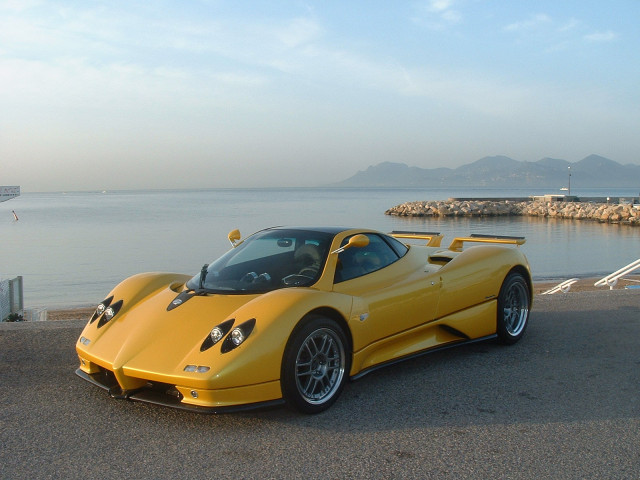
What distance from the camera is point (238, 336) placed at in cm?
405

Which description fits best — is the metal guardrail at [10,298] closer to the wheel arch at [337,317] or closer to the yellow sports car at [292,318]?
the yellow sports car at [292,318]

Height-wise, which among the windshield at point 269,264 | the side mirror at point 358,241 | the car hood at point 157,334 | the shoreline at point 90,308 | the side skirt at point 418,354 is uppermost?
the side mirror at point 358,241

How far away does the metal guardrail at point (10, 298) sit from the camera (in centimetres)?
952

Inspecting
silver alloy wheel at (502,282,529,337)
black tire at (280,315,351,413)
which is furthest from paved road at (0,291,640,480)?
silver alloy wheel at (502,282,529,337)

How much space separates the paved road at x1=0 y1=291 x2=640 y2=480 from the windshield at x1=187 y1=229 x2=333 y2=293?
1.01 metres

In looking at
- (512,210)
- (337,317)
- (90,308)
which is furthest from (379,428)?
(512,210)

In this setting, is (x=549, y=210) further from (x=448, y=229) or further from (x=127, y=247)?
(x=127, y=247)

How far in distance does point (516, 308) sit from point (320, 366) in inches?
116

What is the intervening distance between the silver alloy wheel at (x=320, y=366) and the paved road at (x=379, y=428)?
0.52 ft

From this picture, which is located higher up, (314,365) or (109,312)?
(109,312)

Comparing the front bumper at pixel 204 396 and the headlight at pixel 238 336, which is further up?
the headlight at pixel 238 336

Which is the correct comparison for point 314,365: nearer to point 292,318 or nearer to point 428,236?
point 292,318

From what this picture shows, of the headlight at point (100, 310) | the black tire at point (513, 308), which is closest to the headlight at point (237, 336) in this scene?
the headlight at point (100, 310)

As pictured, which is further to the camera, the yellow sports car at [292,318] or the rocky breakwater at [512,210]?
the rocky breakwater at [512,210]
